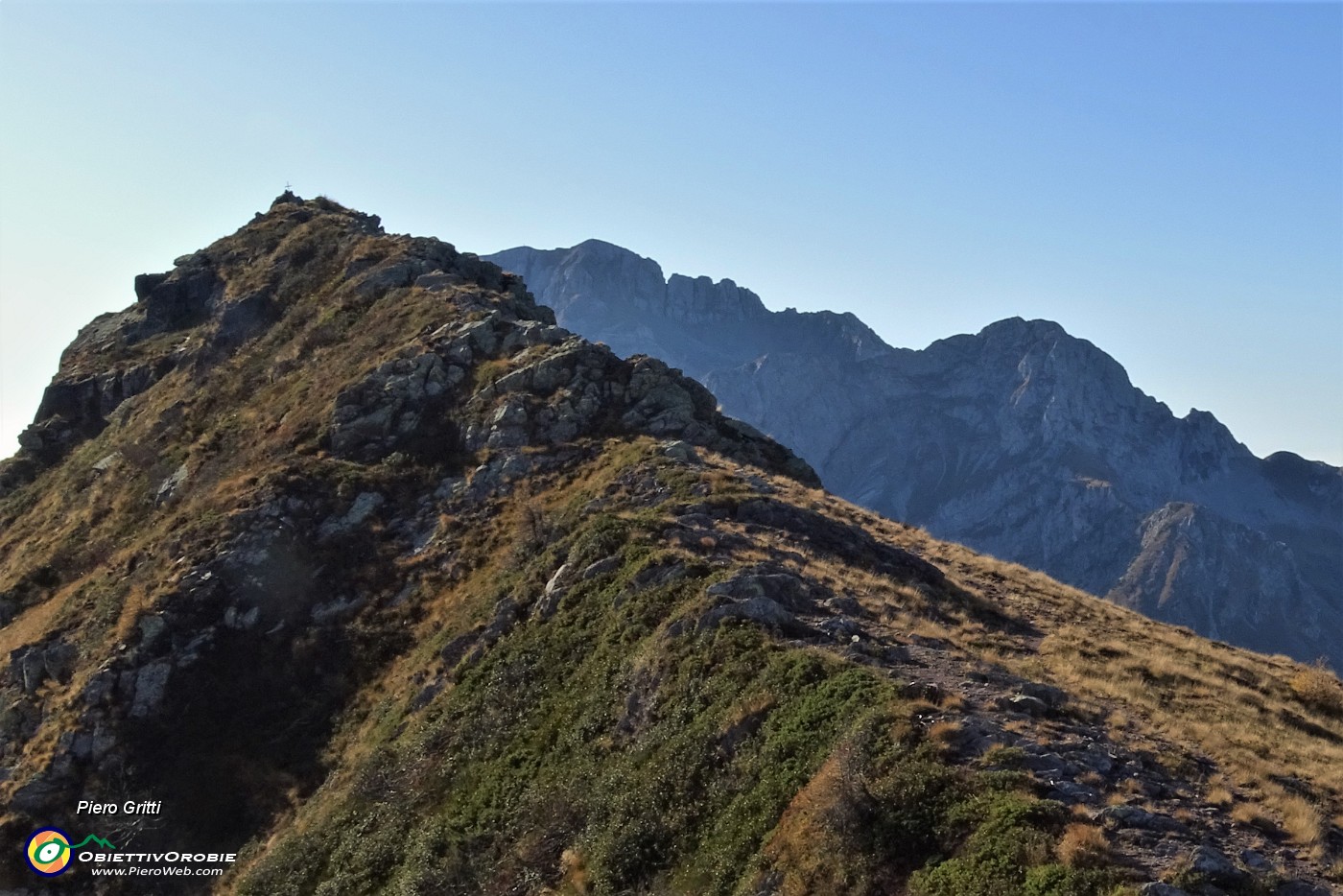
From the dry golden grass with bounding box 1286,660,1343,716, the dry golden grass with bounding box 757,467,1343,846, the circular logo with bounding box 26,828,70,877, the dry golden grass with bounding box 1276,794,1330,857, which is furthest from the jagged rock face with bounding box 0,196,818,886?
the dry golden grass with bounding box 1276,794,1330,857

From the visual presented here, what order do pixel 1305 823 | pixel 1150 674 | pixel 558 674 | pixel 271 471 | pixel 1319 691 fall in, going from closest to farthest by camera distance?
pixel 1305 823 < pixel 558 674 < pixel 1150 674 < pixel 1319 691 < pixel 271 471

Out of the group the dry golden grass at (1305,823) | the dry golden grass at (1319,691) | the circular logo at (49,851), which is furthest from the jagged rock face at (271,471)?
the dry golden grass at (1305,823)

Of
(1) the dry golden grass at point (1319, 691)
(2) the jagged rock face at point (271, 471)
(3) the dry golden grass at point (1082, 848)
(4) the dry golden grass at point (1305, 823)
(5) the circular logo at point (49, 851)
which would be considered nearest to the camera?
(3) the dry golden grass at point (1082, 848)

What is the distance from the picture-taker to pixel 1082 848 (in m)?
15.8

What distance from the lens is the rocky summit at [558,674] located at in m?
18.6

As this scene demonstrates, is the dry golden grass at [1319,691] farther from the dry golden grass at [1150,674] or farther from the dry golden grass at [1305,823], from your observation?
the dry golden grass at [1305,823]

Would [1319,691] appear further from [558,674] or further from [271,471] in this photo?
[271,471]

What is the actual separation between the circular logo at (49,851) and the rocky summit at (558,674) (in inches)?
15.4

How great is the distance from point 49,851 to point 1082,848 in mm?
31114

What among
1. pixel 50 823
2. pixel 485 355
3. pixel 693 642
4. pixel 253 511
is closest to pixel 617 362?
pixel 485 355

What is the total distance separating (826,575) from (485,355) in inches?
1050

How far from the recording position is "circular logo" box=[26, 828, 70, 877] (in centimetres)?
3117

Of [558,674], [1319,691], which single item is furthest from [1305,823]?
[558,674]

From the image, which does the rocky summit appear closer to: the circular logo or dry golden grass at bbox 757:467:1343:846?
dry golden grass at bbox 757:467:1343:846
